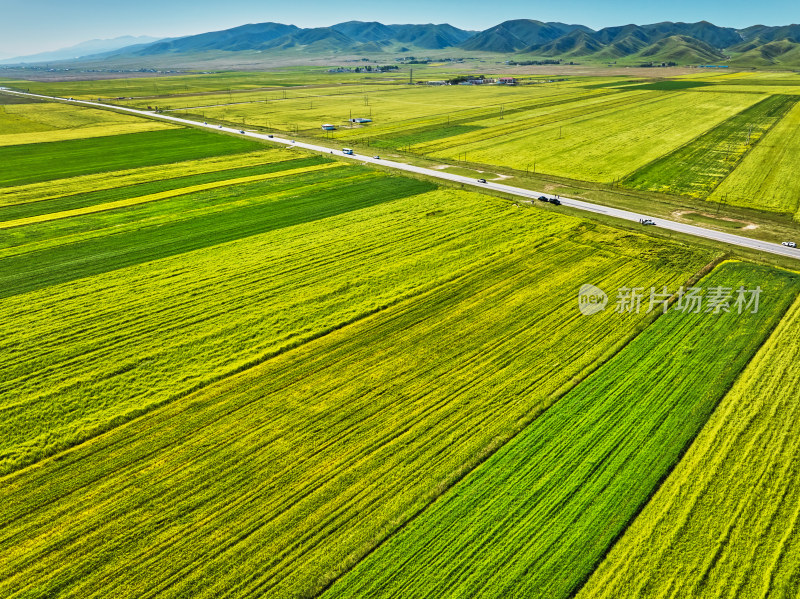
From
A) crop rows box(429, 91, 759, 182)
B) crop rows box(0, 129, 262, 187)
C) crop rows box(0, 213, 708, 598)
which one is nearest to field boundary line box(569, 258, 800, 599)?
crop rows box(0, 213, 708, 598)

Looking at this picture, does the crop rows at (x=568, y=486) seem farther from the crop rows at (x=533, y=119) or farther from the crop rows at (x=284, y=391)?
the crop rows at (x=533, y=119)

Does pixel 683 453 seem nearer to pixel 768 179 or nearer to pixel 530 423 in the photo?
pixel 530 423

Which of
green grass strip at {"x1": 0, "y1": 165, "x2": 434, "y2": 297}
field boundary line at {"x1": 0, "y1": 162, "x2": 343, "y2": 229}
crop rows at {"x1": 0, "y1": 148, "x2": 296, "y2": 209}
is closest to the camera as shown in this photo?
green grass strip at {"x1": 0, "y1": 165, "x2": 434, "y2": 297}

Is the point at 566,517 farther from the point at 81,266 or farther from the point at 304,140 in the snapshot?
the point at 304,140

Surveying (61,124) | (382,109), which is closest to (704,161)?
(382,109)

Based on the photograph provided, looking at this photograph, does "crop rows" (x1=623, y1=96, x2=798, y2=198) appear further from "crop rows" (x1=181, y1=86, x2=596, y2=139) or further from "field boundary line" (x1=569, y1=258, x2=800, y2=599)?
"crop rows" (x1=181, y1=86, x2=596, y2=139)

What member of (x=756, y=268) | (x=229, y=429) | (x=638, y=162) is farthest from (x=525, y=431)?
(x=638, y=162)
